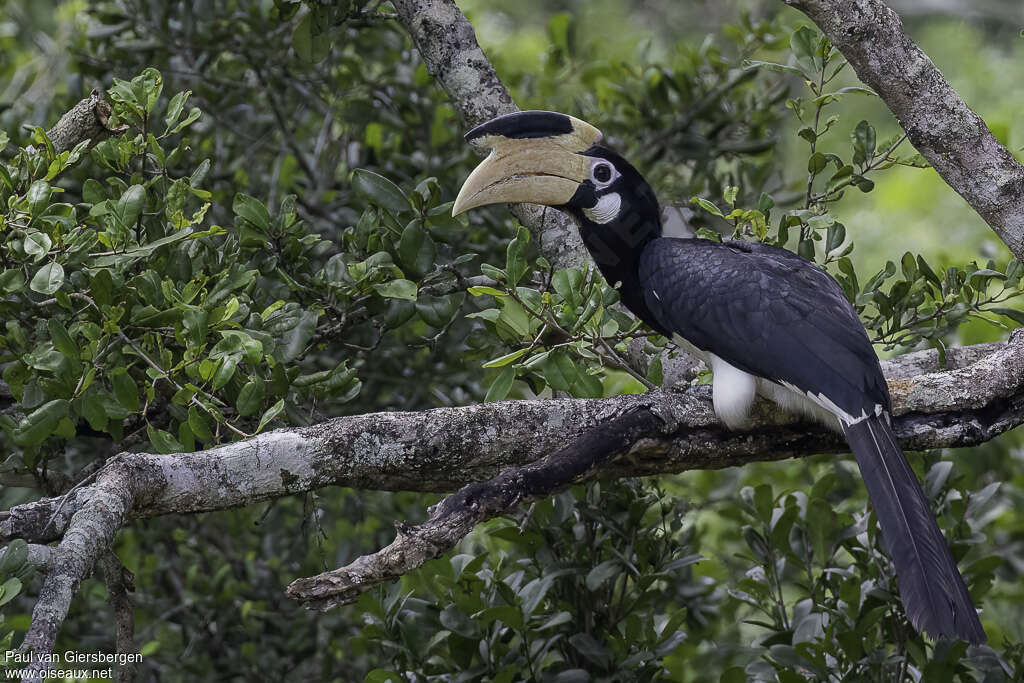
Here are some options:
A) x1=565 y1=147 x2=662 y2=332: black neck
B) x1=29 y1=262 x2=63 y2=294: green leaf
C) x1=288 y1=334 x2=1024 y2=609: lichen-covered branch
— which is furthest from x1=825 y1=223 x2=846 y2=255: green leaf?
x1=29 y1=262 x2=63 y2=294: green leaf

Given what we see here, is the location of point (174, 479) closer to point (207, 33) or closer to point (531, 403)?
point (531, 403)

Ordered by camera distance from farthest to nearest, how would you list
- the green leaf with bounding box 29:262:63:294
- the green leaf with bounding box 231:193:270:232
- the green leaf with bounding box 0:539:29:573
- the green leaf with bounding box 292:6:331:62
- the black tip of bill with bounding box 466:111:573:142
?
the green leaf with bounding box 292:6:331:62, the black tip of bill with bounding box 466:111:573:142, the green leaf with bounding box 231:193:270:232, the green leaf with bounding box 29:262:63:294, the green leaf with bounding box 0:539:29:573

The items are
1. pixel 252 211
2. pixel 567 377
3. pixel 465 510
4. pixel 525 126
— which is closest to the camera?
pixel 465 510

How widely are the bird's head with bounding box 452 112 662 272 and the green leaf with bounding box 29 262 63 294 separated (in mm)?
1107

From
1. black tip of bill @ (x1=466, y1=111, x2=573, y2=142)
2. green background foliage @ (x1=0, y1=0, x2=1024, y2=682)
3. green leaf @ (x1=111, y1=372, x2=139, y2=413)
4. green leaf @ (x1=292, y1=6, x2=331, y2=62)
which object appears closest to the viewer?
green leaf @ (x1=111, y1=372, x2=139, y2=413)

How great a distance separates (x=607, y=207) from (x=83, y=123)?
4.58 ft

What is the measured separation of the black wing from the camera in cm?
245

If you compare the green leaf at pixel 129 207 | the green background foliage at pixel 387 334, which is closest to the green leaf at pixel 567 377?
the green background foliage at pixel 387 334

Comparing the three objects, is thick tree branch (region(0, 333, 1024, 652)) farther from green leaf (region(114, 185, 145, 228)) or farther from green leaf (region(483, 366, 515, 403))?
green leaf (region(114, 185, 145, 228))

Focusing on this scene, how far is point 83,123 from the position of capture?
265cm

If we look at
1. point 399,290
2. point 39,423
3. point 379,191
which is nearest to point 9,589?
point 39,423

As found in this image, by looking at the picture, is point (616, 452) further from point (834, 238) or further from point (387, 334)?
point (387, 334)

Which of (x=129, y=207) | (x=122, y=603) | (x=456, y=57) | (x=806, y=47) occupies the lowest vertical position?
(x=122, y=603)

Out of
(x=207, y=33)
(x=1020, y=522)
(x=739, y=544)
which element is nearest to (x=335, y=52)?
(x=207, y=33)
